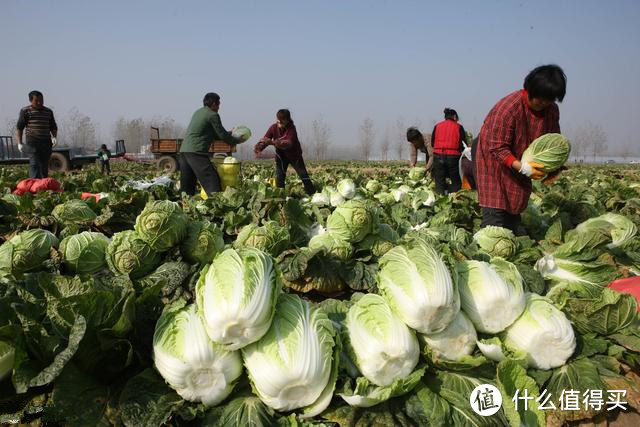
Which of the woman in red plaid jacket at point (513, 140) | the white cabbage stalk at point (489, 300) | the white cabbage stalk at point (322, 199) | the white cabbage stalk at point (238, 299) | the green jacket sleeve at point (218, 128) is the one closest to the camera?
the white cabbage stalk at point (238, 299)

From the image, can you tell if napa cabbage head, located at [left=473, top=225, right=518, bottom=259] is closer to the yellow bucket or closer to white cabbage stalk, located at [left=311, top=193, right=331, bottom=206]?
white cabbage stalk, located at [left=311, top=193, right=331, bottom=206]

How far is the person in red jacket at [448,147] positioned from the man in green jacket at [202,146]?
15.9ft

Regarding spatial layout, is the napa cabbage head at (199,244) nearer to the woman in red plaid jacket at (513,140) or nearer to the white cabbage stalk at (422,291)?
the white cabbage stalk at (422,291)

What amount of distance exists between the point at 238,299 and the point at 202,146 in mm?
5958

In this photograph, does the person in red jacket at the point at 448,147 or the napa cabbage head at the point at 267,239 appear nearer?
the napa cabbage head at the point at 267,239

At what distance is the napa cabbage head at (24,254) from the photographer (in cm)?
332

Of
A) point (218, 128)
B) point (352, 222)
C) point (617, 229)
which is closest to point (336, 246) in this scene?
point (352, 222)

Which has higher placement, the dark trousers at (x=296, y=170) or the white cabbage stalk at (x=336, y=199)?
the dark trousers at (x=296, y=170)

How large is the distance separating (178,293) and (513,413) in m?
2.37

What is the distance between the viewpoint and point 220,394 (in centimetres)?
214

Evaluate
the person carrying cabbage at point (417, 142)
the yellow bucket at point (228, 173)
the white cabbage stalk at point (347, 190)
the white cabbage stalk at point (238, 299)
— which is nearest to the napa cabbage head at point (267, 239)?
the white cabbage stalk at point (238, 299)

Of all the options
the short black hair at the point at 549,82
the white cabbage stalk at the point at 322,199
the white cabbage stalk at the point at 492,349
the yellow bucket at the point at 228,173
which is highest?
the short black hair at the point at 549,82

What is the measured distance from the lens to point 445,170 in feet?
31.7

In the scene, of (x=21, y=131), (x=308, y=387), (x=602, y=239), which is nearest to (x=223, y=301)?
(x=308, y=387)
